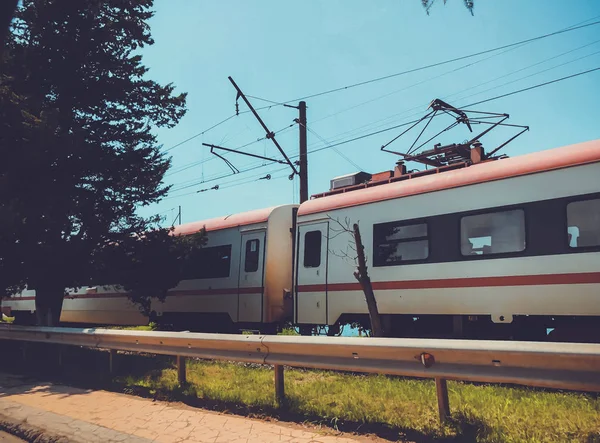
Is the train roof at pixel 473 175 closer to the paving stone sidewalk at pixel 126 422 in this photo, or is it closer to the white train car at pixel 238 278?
the white train car at pixel 238 278

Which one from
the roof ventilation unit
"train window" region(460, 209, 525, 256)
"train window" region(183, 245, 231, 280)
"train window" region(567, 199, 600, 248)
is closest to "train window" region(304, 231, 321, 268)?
the roof ventilation unit

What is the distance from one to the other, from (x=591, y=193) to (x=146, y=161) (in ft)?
30.0

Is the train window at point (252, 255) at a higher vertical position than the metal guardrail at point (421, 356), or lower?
higher

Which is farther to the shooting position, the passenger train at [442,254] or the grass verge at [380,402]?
the passenger train at [442,254]

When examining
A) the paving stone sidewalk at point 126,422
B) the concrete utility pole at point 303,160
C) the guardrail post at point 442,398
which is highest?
the concrete utility pole at point 303,160

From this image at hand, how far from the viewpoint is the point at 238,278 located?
12.4 metres

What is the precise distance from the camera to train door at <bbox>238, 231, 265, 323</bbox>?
11797mm

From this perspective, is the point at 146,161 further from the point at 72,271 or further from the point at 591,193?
the point at 591,193

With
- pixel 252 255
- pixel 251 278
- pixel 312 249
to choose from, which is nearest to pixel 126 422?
pixel 312 249

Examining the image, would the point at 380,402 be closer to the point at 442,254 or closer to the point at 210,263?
the point at 442,254

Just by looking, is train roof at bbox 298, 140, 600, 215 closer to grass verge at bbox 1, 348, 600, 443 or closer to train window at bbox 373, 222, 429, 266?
train window at bbox 373, 222, 429, 266

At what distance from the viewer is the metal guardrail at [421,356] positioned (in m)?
3.67

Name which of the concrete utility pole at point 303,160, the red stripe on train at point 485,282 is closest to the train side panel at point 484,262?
the red stripe on train at point 485,282

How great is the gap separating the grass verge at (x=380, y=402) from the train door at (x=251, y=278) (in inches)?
142
